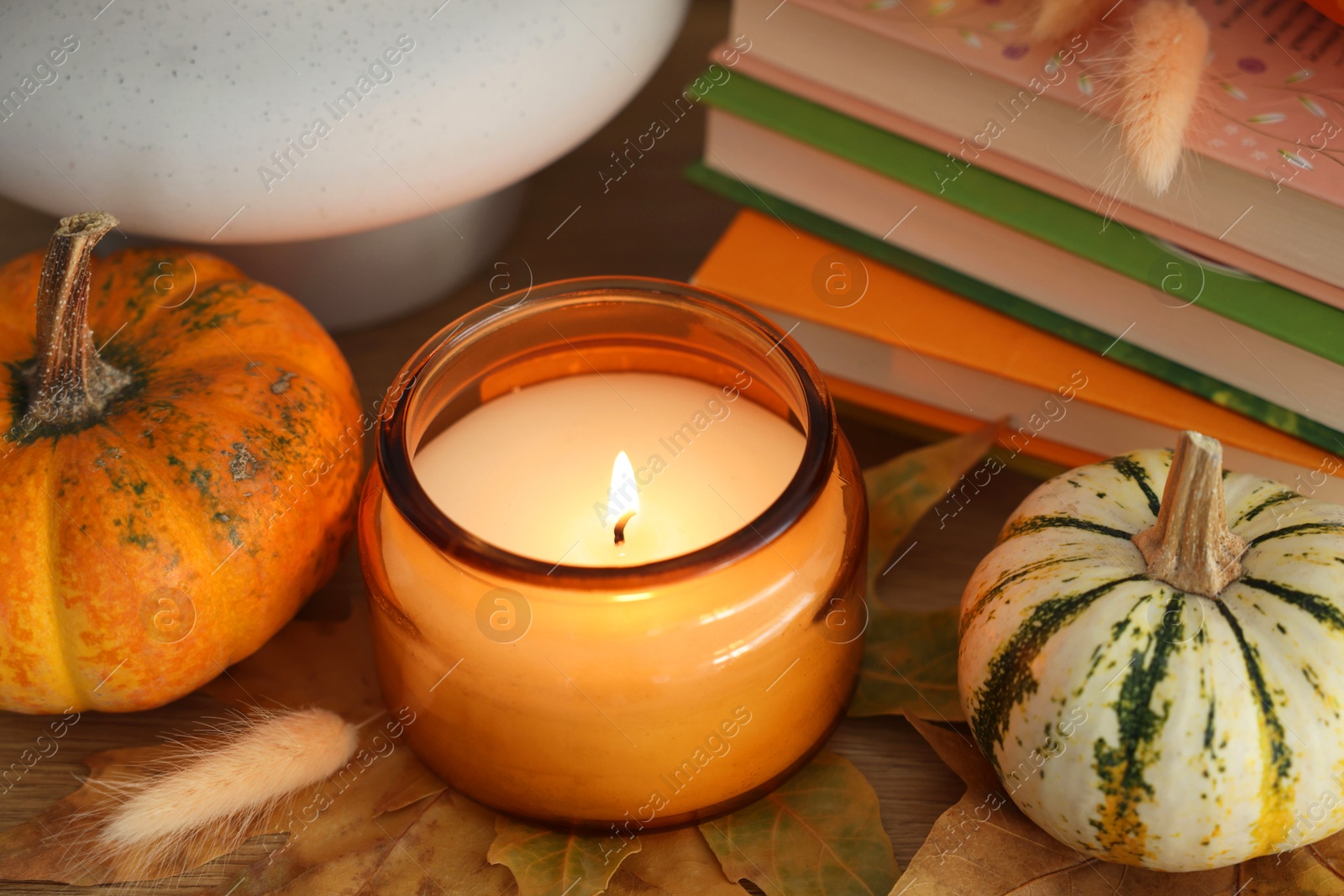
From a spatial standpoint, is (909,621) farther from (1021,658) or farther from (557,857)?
(557,857)

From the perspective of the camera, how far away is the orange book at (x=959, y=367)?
30.9 inches

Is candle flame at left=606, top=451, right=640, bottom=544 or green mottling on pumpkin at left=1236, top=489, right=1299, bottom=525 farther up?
candle flame at left=606, top=451, right=640, bottom=544

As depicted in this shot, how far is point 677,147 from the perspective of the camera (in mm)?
1142

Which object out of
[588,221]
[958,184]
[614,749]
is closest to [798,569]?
[614,749]

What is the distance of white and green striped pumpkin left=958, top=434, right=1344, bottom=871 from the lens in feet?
1.79

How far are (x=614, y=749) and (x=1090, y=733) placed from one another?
0.76 feet

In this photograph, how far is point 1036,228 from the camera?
2.58 feet

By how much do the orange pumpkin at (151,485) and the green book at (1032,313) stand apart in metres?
0.37

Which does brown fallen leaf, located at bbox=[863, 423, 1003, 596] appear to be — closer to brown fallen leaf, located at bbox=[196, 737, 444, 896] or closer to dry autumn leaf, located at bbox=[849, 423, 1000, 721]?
dry autumn leaf, located at bbox=[849, 423, 1000, 721]

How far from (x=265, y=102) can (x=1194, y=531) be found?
57 cm

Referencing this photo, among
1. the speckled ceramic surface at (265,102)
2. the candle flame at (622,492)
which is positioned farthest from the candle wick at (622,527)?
the speckled ceramic surface at (265,102)

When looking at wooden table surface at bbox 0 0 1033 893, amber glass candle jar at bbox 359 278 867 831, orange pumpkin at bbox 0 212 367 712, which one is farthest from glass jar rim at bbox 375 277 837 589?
wooden table surface at bbox 0 0 1033 893

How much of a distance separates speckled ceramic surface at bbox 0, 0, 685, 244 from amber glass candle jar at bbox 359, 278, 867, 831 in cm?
14

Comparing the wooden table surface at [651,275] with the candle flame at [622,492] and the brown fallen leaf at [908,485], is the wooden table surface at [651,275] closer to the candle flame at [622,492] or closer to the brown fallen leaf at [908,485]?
the brown fallen leaf at [908,485]
